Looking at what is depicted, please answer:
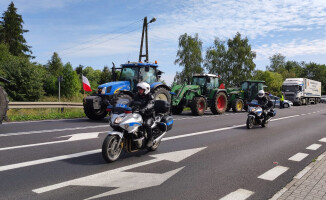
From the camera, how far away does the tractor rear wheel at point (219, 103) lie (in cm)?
1838

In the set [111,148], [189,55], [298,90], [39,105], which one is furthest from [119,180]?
[189,55]

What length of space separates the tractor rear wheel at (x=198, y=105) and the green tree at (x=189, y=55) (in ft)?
122

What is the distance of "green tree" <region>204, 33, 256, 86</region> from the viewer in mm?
58375

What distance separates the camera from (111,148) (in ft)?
18.9

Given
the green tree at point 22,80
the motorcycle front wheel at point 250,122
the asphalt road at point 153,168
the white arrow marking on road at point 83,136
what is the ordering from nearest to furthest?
the asphalt road at point 153,168, the white arrow marking on road at point 83,136, the motorcycle front wheel at point 250,122, the green tree at point 22,80

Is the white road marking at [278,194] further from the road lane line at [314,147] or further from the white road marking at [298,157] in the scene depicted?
the road lane line at [314,147]

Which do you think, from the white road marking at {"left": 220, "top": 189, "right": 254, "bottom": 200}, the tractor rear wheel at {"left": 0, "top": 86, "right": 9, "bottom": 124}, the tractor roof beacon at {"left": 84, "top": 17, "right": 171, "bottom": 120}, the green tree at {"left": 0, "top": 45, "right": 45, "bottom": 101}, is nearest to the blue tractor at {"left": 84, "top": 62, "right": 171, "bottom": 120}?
the tractor roof beacon at {"left": 84, "top": 17, "right": 171, "bottom": 120}

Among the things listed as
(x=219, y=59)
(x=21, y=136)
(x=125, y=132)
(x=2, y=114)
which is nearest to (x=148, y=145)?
(x=125, y=132)

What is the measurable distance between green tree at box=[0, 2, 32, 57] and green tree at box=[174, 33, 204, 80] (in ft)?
104

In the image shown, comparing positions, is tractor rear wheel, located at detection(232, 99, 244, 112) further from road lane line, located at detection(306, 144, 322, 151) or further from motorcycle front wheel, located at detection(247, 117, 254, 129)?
road lane line, located at detection(306, 144, 322, 151)

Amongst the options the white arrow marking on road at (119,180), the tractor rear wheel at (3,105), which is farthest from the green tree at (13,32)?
the white arrow marking on road at (119,180)

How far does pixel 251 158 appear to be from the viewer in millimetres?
6523

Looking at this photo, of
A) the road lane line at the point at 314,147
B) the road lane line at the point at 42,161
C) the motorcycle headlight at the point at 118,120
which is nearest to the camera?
the road lane line at the point at 42,161

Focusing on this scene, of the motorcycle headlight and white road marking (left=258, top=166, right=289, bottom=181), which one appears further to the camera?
the motorcycle headlight
